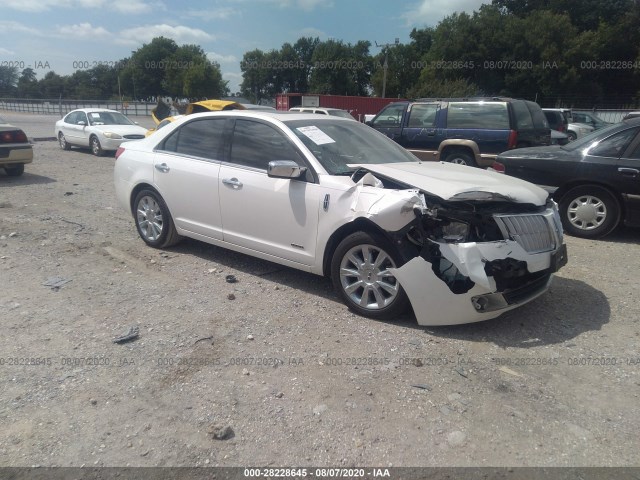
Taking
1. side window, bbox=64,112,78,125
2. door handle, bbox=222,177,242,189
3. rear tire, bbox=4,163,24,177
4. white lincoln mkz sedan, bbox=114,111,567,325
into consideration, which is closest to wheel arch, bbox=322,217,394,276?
white lincoln mkz sedan, bbox=114,111,567,325

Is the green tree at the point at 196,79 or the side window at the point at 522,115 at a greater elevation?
the green tree at the point at 196,79

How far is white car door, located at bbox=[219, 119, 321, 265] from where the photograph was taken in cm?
447

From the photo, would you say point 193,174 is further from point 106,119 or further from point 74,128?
point 74,128

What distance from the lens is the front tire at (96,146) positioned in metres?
15.4

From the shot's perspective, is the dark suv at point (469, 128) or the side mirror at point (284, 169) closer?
the side mirror at point (284, 169)

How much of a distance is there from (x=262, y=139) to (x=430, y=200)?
1.85 meters

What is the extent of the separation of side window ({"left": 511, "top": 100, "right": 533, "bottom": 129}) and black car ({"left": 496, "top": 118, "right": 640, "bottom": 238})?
360 cm

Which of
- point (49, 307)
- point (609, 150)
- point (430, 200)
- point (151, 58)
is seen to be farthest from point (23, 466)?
point (151, 58)

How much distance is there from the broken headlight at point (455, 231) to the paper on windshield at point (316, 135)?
151cm

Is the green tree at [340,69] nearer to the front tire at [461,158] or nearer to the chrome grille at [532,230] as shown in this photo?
the front tire at [461,158]

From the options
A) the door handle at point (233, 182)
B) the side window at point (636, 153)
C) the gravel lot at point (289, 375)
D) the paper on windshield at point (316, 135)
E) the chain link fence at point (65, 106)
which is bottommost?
the gravel lot at point (289, 375)

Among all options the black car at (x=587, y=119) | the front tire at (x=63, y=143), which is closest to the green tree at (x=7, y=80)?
the front tire at (x=63, y=143)

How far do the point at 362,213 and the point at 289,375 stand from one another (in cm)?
143

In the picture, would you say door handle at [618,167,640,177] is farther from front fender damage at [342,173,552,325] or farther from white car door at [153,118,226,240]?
white car door at [153,118,226,240]
